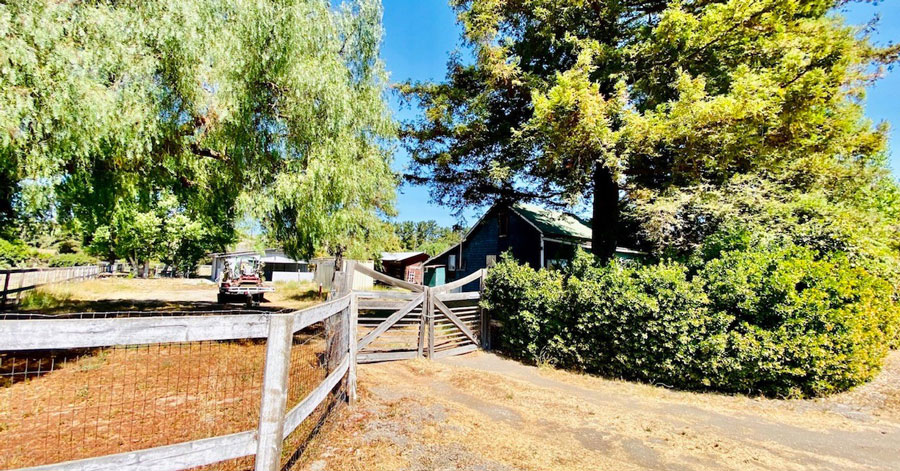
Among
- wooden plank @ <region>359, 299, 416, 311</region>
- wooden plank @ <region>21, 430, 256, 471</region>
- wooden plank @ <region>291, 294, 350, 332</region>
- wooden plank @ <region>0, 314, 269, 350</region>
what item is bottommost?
wooden plank @ <region>21, 430, 256, 471</region>

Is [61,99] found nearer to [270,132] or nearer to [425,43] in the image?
[270,132]

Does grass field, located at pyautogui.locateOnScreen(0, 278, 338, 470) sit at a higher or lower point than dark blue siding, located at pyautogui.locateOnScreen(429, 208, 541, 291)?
lower

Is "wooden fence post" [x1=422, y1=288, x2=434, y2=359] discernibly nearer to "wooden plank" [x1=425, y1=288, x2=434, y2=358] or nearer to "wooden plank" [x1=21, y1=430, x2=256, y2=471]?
"wooden plank" [x1=425, y1=288, x2=434, y2=358]

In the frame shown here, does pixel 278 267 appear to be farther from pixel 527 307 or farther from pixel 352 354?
pixel 352 354

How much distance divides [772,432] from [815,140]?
24.7 ft

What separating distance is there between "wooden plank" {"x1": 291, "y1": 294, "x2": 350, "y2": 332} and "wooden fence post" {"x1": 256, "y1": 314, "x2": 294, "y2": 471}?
267mm

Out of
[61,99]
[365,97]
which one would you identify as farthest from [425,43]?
[61,99]

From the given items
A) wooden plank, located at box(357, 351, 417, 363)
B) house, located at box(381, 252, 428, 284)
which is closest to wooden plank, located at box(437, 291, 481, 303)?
wooden plank, located at box(357, 351, 417, 363)

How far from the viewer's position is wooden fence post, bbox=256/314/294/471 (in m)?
2.71

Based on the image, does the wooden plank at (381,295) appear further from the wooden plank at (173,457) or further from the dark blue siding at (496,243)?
the dark blue siding at (496,243)

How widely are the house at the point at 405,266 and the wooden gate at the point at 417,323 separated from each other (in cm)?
2652

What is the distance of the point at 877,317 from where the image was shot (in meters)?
7.41

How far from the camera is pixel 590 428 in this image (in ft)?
16.8

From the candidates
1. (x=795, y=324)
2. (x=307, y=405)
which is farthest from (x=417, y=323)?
(x=795, y=324)
